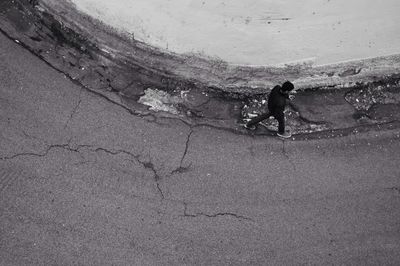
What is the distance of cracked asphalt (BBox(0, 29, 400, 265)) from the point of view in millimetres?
5949

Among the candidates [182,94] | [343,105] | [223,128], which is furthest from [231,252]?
[343,105]

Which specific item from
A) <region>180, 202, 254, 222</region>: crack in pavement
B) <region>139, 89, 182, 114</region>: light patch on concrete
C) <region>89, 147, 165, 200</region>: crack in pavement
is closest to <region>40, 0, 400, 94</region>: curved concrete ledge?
<region>139, 89, 182, 114</region>: light patch on concrete

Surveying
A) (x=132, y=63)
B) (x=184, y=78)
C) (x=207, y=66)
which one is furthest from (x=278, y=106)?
(x=132, y=63)

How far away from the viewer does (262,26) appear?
6.35 meters

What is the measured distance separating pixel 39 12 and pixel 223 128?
148 inches

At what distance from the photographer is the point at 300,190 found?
648 cm

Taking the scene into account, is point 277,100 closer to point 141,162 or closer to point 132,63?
point 141,162

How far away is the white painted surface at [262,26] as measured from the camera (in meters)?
6.19

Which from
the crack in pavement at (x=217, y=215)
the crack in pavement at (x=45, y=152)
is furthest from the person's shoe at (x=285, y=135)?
the crack in pavement at (x=45, y=152)

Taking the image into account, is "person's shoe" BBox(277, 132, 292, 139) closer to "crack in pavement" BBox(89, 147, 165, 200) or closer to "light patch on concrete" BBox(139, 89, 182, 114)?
"light patch on concrete" BBox(139, 89, 182, 114)

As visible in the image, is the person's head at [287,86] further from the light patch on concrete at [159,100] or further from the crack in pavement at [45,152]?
the crack in pavement at [45,152]

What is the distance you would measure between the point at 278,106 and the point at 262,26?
123 centimetres

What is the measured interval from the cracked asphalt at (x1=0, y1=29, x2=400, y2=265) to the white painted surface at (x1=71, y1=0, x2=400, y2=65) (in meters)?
1.27

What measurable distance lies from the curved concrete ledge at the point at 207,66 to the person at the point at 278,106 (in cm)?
65
